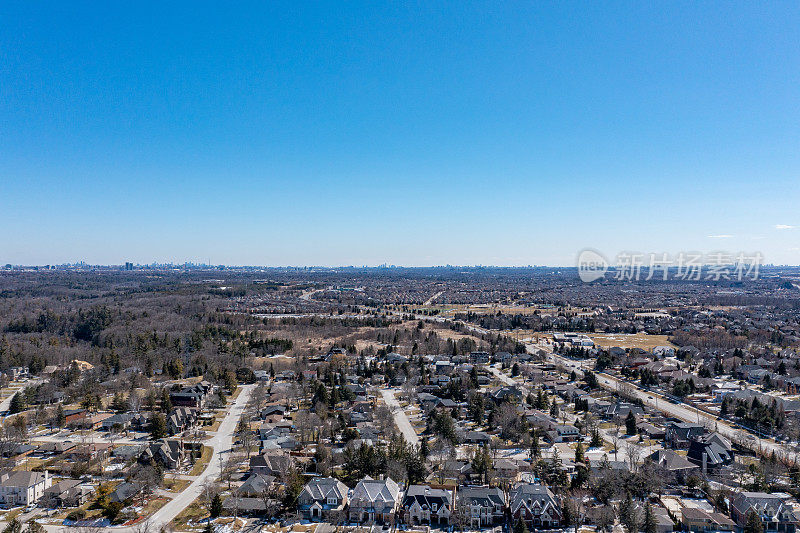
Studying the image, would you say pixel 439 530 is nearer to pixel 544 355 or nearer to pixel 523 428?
pixel 523 428

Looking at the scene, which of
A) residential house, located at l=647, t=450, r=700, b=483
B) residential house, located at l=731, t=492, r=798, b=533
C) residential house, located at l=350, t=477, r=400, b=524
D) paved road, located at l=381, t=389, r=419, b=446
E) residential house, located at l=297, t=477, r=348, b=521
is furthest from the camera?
paved road, located at l=381, t=389, r=419, b=446

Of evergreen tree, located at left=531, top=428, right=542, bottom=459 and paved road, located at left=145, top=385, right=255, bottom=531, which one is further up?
evergreen tree, located at left=531, top=428, right=542, bottom=459

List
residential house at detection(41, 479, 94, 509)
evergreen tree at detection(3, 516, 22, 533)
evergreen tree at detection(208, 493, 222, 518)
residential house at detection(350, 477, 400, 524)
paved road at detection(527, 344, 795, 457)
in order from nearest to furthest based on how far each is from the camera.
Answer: evergreen tree at detection(3, 516, 22, 533), evergreen tree at detection(208, 493, 222, 518), residential house at detection(350, 477, 400, 524), residential house at detection(41, 479, 94, 509), paved road at detection(527, 344, 795, 457)

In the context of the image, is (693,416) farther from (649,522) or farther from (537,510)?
(537,510)

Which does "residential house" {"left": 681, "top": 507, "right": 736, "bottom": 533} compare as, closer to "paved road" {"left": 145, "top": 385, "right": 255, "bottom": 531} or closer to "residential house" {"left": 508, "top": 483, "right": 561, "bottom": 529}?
"residential house" {"left": 508, "top": 483, "right": 561, "bottom": 529}

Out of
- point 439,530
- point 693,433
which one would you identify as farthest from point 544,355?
point 439,530

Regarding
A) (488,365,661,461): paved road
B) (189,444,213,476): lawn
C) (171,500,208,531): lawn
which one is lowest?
(189,444,213,476): lawn

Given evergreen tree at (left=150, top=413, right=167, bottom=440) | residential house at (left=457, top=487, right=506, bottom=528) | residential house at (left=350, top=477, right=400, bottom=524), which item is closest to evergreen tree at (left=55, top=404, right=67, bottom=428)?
evergreen tree at (left=150, top=413, right=167, bottom=440)

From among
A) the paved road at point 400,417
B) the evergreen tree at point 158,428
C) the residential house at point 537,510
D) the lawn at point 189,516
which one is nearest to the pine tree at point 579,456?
the residential house at point 537,510
